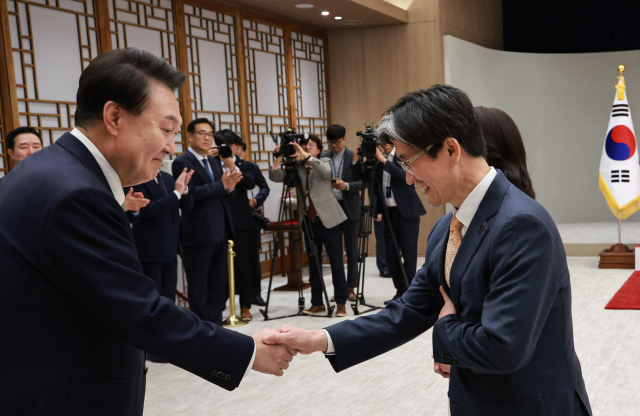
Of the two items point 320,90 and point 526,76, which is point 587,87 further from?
point 320,90

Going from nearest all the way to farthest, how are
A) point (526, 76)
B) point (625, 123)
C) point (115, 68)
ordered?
point (115, 68), point (625, 123), point (526, 76)

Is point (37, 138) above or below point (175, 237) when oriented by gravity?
above

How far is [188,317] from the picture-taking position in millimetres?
1455

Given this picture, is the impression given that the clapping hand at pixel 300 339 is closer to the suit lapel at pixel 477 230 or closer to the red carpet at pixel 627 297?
the suit lapel at pixel 477 230

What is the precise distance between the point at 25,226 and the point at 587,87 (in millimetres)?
10900

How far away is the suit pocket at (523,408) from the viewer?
1.29 meters

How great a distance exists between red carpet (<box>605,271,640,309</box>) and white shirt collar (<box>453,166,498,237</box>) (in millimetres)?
4299

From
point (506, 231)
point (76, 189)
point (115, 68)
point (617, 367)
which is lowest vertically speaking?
point (617, 367)

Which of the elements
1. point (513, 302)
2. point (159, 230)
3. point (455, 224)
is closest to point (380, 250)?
point (159, 230)

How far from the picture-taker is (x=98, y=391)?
128 centimetres

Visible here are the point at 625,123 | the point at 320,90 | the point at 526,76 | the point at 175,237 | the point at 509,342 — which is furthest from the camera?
the point at 526,76

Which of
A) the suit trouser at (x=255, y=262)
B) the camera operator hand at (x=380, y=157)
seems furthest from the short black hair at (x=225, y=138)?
the camera operator hand at (x=380, y=157)

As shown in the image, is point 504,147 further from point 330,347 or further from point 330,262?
point 330,262

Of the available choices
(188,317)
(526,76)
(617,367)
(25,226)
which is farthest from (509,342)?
(526,76)
